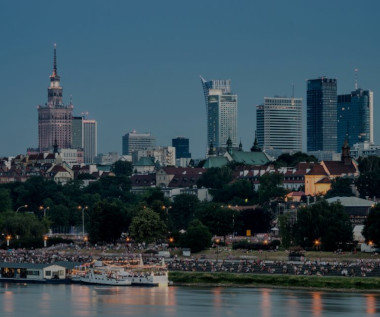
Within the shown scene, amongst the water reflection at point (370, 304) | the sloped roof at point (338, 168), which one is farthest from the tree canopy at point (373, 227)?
the sloped roof at point (338, 168)

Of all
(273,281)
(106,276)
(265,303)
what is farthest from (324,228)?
(265,303)

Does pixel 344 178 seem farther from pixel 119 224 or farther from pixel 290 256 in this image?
pixel 290 256

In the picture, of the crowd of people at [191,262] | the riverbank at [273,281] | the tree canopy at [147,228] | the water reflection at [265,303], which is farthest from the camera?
the tree canopy at [147,228]

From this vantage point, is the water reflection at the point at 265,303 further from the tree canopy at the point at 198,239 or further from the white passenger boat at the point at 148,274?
the tree canopy at the point at 198,239

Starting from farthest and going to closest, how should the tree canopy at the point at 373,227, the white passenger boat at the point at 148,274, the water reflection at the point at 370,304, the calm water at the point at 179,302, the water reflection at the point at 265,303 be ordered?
the tree canopy at the point at 373,227 → the white passenger boat at the point at 148,274 → the calm water at the point at 179,302 → the water reflection at the point at 370,304 → the water reflection at the point at 265,303

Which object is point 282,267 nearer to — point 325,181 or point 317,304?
point 317,304

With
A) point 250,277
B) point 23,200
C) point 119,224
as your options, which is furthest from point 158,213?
point 23,200
